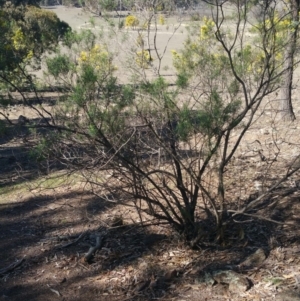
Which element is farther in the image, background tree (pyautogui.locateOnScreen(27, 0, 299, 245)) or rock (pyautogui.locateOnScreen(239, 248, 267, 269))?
rock (pyautogui.locateOnScreen(239, 248, 267, 269))

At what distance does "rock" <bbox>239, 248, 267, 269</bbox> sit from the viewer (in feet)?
17.5

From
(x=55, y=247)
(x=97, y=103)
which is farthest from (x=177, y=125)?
(x=55, y=247)

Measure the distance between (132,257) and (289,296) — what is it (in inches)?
63.9

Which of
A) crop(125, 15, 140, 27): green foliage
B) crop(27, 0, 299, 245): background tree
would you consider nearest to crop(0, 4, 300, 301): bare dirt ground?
crop(27, 0, 299, 245): background tree

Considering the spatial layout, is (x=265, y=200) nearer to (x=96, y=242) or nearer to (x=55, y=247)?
(x=96, y=242)

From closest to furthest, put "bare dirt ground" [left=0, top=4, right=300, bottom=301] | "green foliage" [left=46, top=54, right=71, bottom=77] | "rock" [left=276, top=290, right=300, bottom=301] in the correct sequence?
"rock" [left=276, top=290, right=300, bottom=301] < "bare dirt ground" [left=0, top=4, right=300, bottom=301] < "green foliage" [left=46, top=54, right=71, bottom=77]

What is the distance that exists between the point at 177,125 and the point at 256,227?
1450mm

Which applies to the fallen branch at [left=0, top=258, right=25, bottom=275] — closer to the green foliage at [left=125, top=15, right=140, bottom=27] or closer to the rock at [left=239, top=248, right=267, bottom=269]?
the rock at [left=239, top=248, right=267, bottom=269]

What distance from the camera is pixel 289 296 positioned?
4816 millimetres

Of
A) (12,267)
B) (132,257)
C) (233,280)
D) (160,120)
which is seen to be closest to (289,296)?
(233,280)

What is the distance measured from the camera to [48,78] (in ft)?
19.4

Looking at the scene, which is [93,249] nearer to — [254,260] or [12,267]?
[12,267]

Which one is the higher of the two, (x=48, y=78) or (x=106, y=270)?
(x=48, y=78)

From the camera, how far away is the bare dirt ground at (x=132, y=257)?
517 cm
